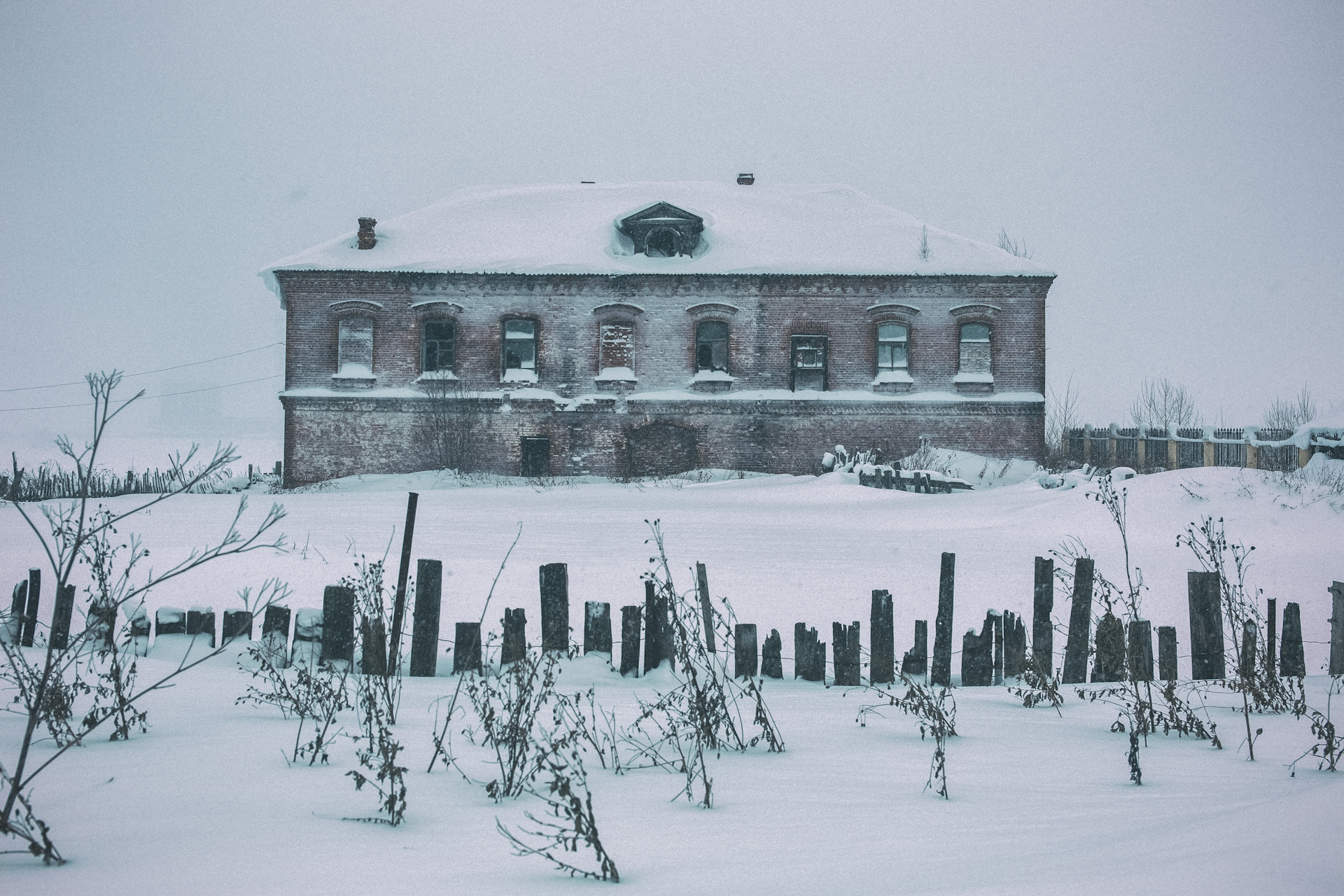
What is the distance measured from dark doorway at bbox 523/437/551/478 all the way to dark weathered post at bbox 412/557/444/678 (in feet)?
54.4

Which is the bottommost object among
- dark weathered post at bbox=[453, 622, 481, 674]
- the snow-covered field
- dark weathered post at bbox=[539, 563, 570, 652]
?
the snow-covered field

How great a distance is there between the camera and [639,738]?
Answer: 4.05m

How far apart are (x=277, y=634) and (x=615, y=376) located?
1699cm

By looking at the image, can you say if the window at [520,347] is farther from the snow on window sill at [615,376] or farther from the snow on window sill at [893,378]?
the snow on window sill at [893,378]

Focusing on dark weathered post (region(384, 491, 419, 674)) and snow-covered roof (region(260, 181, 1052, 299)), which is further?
snow-covered roof (region(260, 181, 1052, 299))

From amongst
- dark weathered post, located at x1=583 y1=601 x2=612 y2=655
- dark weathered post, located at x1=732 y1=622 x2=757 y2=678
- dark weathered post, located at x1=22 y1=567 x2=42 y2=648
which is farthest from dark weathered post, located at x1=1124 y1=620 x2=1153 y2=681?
dark weathered post, located at x1=22 y1=567 x2=42 y2=648

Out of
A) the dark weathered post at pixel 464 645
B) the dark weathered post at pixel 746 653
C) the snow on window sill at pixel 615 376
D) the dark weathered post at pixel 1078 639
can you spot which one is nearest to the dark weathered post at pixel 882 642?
the dark weathered post at pixel 746 653

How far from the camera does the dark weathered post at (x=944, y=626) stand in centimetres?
496

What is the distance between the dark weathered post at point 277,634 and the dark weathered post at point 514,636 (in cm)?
123

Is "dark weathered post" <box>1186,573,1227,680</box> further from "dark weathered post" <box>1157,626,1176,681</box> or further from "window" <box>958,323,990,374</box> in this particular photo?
"window" <box>958,323,990,374</box>

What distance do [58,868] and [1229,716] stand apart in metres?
A: 4.98

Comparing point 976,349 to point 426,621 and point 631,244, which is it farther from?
point 426,621

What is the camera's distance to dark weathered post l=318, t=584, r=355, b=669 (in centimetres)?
511

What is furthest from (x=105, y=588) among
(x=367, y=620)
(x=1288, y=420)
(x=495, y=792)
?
(x=1288, y=420)
